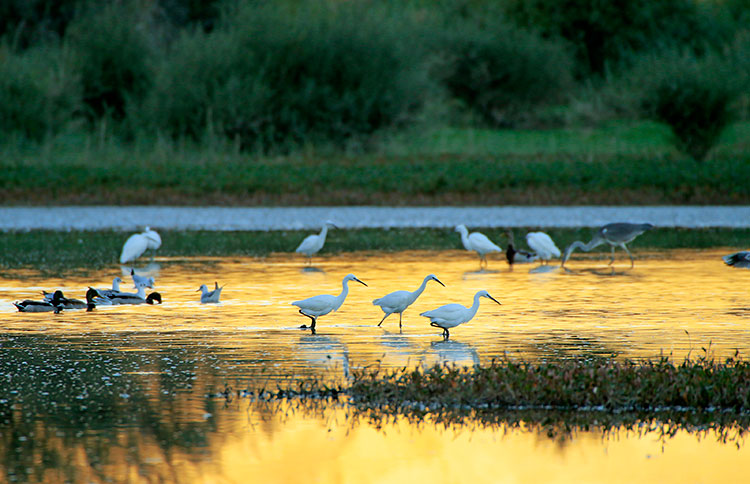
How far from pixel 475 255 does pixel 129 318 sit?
8.28 meters

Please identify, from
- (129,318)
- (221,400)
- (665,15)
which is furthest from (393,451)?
(665,15)

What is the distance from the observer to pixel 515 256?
19.2 meters

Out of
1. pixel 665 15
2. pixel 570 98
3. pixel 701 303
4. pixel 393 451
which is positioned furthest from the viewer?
pixel 665 15

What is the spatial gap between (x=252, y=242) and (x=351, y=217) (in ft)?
14.8

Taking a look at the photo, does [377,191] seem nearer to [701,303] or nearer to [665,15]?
[701,303]

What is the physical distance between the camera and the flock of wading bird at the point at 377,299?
1129 cm

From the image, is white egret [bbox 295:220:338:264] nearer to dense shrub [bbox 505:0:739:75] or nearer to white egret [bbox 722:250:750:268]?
white egret [bbox 722:250:750:268]

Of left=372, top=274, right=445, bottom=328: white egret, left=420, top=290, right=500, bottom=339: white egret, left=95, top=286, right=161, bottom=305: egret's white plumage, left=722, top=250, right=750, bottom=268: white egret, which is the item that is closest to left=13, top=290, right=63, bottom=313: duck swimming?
left=95, top=286, right=161, bottom=305: egret's white plumage

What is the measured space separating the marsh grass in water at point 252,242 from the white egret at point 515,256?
1.58 ft

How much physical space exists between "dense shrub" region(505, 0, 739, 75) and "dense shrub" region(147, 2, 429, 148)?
2403 cm

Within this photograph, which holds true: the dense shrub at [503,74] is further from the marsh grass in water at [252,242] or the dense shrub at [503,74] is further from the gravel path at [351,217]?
the marsh grass in water at [252,242]

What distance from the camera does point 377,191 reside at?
28156mm

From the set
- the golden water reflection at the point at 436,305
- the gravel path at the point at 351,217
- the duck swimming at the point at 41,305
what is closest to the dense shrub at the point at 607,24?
the gravel path at the point at 351,217

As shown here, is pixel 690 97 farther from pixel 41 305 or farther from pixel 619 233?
pixel 41 305
